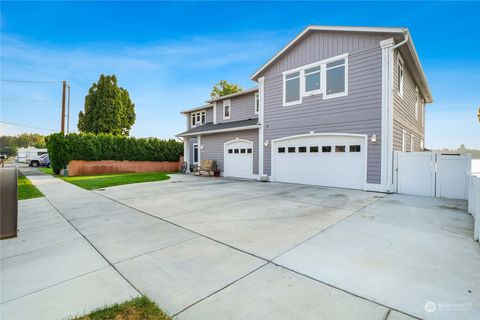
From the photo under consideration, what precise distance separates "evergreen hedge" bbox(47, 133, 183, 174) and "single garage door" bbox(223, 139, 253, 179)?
8.15 m

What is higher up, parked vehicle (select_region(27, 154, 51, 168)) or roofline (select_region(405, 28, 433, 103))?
roofline (select_region(405, 28, 433, 103))

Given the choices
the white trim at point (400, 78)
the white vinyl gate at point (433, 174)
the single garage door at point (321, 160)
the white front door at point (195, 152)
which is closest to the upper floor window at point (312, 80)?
the single garage door at point (321, 160)

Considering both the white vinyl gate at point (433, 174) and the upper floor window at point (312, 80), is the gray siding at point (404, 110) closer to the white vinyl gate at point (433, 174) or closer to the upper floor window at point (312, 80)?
the white vinyl gate at point (433, 174)

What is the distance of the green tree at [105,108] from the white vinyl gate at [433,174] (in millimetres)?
30929

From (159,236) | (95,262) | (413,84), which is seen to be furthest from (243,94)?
(95,262)

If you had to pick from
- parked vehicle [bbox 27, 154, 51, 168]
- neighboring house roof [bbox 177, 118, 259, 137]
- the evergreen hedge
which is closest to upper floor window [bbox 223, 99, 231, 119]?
neighboring house roof [bbox 177, 118, 259, 137]

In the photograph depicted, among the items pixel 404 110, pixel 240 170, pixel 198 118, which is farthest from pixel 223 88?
pixel 404 110

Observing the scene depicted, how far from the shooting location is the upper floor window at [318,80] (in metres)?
9.25

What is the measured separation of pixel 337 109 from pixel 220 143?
826 cm

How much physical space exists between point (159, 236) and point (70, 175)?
1652 centimetres

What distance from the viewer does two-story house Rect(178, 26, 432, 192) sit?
325 inches

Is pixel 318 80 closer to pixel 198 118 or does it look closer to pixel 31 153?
pixel 198 118

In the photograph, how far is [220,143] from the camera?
15320mm

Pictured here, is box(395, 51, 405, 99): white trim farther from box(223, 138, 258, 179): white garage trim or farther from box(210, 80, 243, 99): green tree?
box(210, 80, 243, 99): green tree
